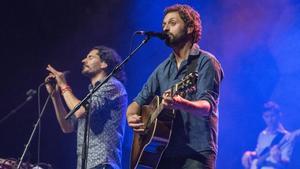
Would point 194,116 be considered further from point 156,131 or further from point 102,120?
point 102,120

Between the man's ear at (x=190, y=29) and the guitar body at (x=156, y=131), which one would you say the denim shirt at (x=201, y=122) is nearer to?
the guitar body at (x=156, y=131)

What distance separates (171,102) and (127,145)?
4272 mm

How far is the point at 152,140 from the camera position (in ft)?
11.4

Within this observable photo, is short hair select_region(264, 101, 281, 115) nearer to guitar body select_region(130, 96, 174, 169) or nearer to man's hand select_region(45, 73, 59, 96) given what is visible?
man's hand select_region(45, 73, 59, 96)

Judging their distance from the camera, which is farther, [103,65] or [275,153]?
[275,153]

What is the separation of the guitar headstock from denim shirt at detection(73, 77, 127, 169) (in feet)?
4.64

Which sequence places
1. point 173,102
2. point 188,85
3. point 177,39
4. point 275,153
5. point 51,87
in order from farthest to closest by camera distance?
point 275,153, point 51,87, point 177,39, point 188,85, point 173,102

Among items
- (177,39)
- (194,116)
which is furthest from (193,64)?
(194,116)

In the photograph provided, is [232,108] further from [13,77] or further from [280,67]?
[13,77]

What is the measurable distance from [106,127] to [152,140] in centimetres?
134

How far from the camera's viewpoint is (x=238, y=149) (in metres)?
8.79

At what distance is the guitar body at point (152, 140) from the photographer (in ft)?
11.3

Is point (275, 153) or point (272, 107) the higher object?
point (272, 107)

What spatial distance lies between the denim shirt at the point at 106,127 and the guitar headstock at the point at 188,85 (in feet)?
4.64
